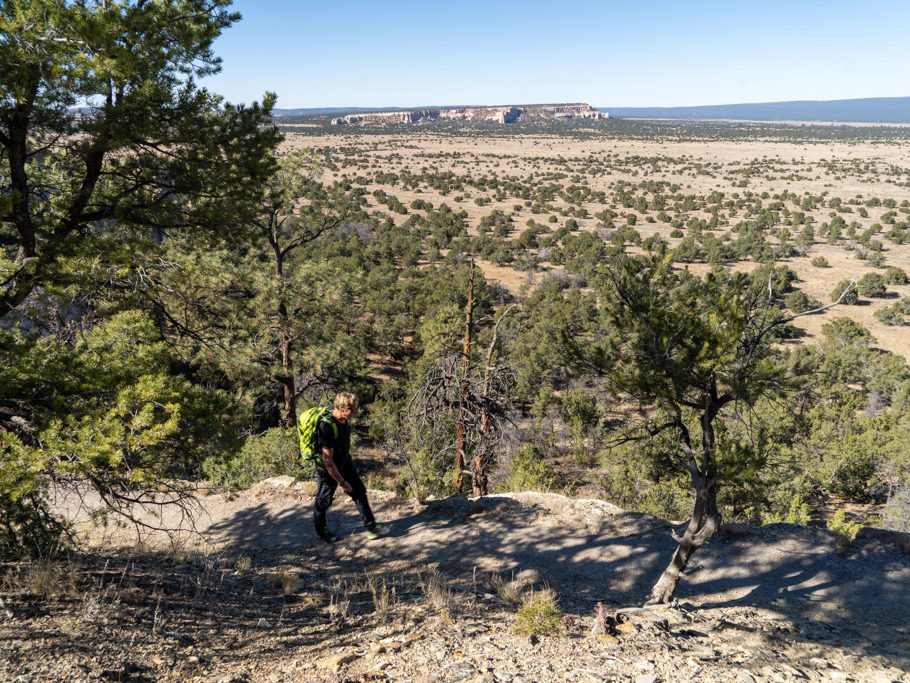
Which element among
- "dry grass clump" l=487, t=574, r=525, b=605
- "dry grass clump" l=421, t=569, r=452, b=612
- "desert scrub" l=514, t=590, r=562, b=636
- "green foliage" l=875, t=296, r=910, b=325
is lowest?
"green foliage" l=875, t=296, r=910, b=325

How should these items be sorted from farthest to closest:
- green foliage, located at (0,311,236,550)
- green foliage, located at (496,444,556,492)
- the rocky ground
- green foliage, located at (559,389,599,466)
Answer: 1. green foliage, located at (559,389,599,466)
2. green foliage, located at (496,444,556,492)
3. the rocky ground
4. green foliage, located at (0,311,236,550)

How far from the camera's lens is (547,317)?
Result: 92.9 feet

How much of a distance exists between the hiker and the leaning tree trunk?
11.5 feet

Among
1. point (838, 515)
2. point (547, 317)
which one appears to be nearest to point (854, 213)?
point (547, 317)

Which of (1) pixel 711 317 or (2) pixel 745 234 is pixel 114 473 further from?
(2) pixel 745 234

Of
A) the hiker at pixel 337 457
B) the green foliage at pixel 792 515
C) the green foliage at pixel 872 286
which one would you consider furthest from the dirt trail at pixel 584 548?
the green foliage at pixel 872 286

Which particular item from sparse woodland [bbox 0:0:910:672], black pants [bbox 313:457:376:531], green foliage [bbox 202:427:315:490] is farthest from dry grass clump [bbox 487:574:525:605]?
green foliage [bbox 202:427:315:490]

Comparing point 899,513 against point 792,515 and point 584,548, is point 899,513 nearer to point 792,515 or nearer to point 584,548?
point 792,515

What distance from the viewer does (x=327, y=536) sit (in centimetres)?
659

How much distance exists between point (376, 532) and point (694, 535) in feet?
12.4

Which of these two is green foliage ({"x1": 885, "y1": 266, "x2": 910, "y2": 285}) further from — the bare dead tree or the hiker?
the hiker

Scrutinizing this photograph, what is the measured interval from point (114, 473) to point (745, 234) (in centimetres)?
5285

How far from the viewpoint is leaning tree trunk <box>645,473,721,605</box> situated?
5371mm

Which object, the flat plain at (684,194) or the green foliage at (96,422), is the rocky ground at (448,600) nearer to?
the green foliage at (96,422)
